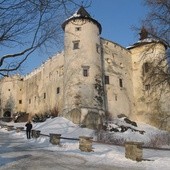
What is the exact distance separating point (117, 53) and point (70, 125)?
1493 cm

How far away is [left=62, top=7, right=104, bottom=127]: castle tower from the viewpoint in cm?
3247

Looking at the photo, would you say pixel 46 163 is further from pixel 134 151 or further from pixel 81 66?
pixel 81 66

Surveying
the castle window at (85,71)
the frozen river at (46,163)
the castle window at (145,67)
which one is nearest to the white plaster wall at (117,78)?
the castle window at (145,67)

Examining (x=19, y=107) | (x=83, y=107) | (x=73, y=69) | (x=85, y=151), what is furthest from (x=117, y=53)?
(x=85, y=151)

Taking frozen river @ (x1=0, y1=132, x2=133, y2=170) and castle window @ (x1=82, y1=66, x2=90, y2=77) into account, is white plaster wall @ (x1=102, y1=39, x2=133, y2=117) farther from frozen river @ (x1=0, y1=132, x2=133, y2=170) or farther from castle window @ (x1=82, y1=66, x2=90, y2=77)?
frozen river @ (x1=0, y1=132, x2=133, y2=170)

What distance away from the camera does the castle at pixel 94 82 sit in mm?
33219

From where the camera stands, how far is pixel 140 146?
11.4 m

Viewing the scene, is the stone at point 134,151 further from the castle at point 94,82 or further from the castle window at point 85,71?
the castle window at point 85,71

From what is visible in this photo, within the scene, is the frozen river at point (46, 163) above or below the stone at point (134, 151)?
below

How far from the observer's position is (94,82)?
113 feet

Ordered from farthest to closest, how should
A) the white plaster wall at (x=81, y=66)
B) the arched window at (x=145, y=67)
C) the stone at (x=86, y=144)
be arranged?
1. the arched window at (x=145, y=67)
2. the white plaster wall at (x=81, y=66)
3. the stone at (x=86, y=144)

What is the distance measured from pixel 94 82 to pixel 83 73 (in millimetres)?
1572

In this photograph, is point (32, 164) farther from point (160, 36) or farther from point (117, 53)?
point (117, 53)

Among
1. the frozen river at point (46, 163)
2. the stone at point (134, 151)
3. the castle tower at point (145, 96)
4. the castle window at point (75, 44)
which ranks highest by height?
the castle window at point (75, 44)
